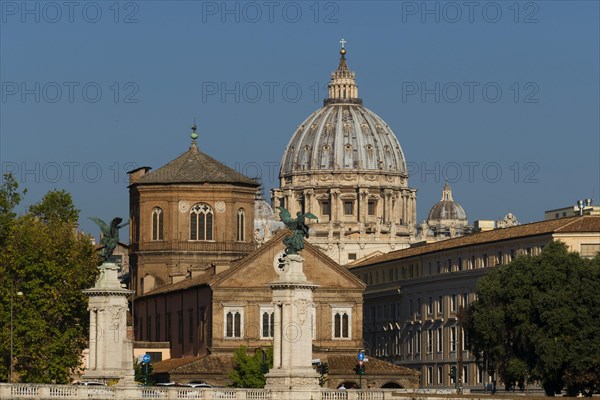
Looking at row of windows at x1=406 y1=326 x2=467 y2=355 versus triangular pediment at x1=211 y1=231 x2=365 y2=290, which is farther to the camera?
row of windows at x1=406 y1=326 x2=467 y2=355

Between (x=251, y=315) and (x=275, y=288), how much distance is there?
55.1m

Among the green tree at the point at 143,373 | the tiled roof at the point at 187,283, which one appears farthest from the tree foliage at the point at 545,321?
the tiled roof at the point at 187,283

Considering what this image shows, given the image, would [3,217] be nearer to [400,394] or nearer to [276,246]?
[276,246]

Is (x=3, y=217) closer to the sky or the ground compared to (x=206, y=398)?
closer to the sky

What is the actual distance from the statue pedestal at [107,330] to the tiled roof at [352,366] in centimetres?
4475

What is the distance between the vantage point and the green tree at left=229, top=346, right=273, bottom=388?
449 ft

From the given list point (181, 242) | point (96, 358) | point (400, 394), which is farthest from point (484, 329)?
point (181, 242)

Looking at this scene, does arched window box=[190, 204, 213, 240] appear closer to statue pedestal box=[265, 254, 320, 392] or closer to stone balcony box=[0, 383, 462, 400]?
stone balcony box=[0, 383, 462, 400]

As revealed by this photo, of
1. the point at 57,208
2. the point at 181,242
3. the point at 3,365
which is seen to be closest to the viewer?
the point at 3,365

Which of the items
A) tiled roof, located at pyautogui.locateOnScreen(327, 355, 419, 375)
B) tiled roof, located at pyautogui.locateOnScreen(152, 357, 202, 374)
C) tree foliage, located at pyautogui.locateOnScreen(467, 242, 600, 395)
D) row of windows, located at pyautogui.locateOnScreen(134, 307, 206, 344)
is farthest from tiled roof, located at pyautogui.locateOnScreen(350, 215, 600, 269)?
tree foliage, located at pyautogui.locateOnScreen(467, 242, 600, 395)

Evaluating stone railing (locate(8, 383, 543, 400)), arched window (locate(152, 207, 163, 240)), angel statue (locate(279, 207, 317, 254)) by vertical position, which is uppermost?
arched window (locate(152, 207, 163, 240))

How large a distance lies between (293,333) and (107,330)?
11387 mm

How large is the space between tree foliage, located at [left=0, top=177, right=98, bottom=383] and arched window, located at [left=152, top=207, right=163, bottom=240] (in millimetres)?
35725

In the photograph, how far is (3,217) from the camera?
465 ft
